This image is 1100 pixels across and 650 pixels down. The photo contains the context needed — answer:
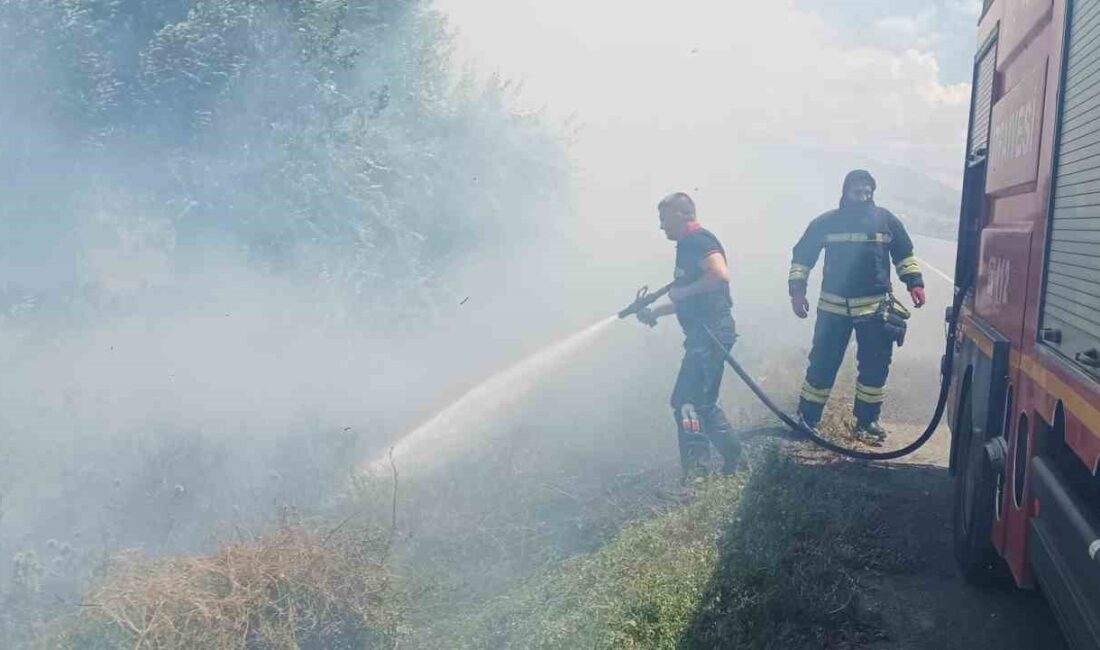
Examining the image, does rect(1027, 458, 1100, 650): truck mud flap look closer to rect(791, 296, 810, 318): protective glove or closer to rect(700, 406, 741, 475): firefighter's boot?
rect(700, 406, 741, 475): firefighter's boot

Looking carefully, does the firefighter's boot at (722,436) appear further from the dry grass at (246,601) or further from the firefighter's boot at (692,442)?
the dry grass at (246,601)

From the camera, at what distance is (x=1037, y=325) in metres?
3.33

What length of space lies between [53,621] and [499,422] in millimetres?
4402

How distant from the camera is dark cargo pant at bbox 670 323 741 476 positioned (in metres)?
6.27

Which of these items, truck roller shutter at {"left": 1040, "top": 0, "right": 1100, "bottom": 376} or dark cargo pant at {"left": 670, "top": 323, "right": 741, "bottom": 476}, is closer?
truck roller shutter at {"left": 1040, "top": 0, "right": 1100, "bottom": 376}

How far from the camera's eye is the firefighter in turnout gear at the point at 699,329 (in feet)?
20.6

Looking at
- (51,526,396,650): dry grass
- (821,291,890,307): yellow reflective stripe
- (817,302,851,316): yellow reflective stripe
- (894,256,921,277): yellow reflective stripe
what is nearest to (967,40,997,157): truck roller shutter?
(894,256,921,277): yellow reflective stripe

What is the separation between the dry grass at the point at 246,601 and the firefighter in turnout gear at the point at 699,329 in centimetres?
241

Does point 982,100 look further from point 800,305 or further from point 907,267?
point 800,305

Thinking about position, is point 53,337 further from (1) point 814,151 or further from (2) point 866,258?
(1) point 814,151

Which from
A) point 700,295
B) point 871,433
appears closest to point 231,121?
point 700,295

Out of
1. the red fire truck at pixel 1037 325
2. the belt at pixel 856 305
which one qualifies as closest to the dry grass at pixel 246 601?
→ the red fire truck at pixel 1037 325

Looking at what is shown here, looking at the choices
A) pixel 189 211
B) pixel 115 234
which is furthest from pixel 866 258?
pixel 115 234

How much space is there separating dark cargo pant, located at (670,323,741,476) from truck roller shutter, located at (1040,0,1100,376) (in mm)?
3186
